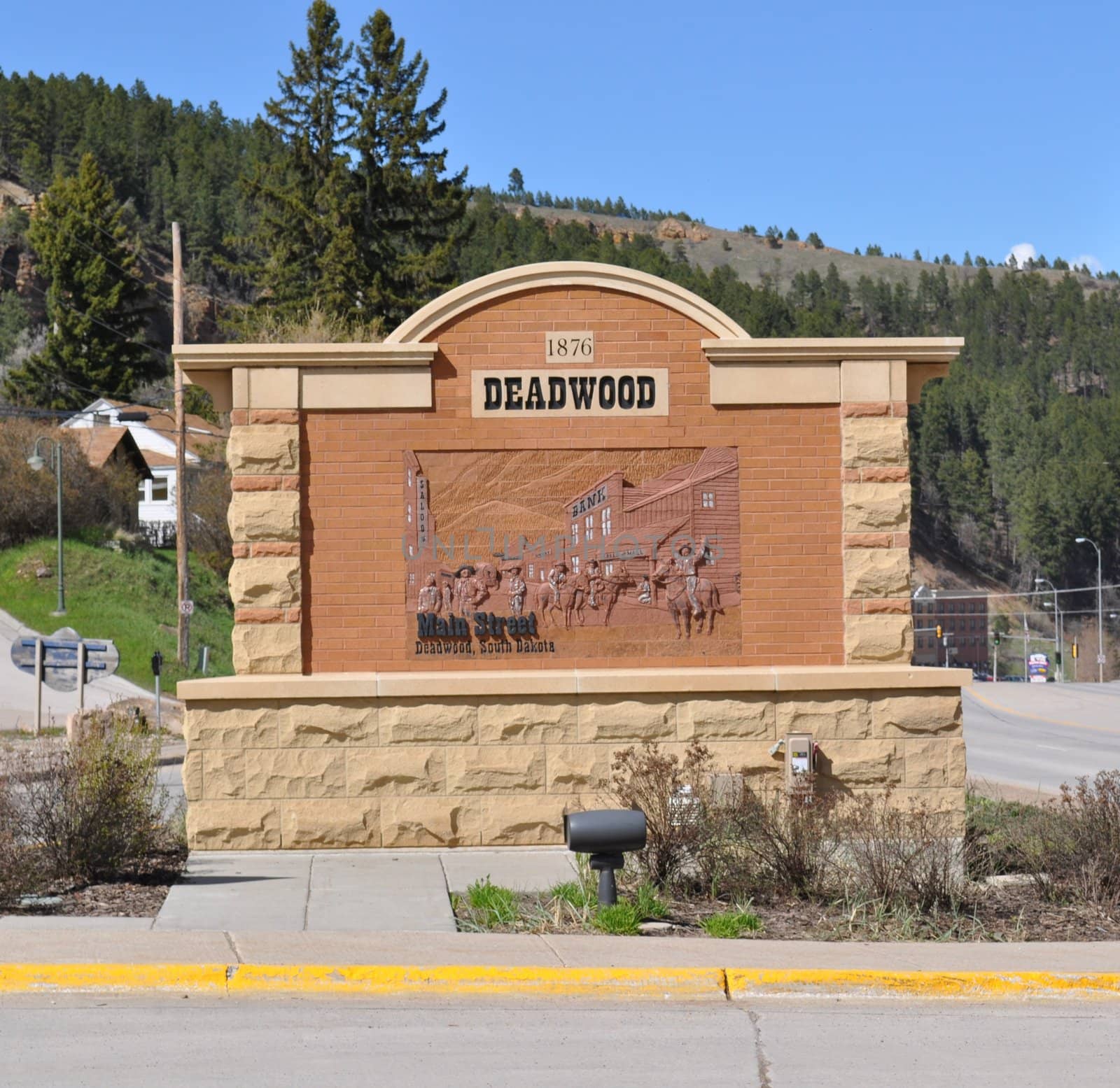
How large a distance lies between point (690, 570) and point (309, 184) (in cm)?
3798

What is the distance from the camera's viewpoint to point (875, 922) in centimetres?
941

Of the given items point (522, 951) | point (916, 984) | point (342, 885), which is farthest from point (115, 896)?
point (916, 984)

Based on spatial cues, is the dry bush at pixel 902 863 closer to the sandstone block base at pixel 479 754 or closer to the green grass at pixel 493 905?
the sandstone block base at pixel 479 754

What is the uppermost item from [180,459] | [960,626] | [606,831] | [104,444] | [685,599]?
[104,444]

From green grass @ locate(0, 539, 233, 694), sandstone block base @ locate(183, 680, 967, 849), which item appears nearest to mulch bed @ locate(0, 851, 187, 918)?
sandstone block base @ locate(183, 680, 967, 849)

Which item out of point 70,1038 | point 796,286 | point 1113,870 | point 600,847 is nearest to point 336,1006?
point 70,1038

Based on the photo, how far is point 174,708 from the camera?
114ft

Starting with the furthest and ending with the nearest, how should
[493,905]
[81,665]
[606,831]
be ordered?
[81,665] < [493,905] < [606,831]

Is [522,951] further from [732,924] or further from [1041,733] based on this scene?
[1041,733]

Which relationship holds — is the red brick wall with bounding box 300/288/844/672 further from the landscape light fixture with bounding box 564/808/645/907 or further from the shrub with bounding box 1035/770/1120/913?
the landscape light fixture with bounding box 564/808/645/907

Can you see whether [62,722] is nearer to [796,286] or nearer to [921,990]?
[921,990]

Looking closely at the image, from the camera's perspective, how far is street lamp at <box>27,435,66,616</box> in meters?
41.0

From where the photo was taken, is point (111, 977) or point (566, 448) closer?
point (111, 977)

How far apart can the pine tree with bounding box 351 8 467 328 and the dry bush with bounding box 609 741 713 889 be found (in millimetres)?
35409
